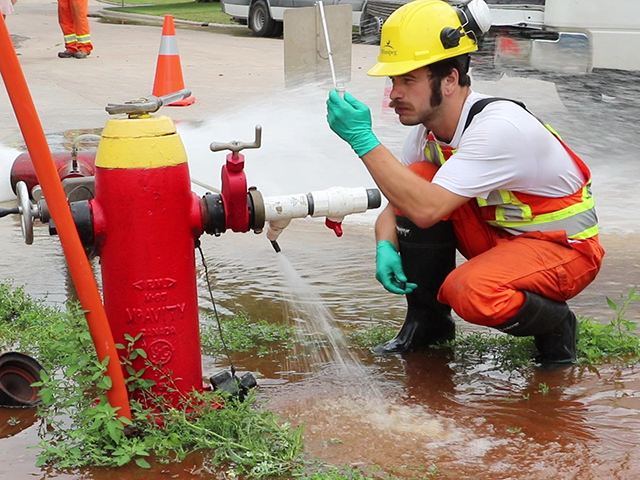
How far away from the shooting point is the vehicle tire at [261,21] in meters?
16.0

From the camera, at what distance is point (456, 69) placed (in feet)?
9.87

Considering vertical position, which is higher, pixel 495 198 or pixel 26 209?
pixel 26 209

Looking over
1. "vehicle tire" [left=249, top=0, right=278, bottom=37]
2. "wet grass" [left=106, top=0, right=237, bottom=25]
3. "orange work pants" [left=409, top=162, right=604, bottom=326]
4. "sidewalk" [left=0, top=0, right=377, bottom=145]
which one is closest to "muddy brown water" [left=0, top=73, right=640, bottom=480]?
"orange work pants" [left=409, top=162, right=604, bottom=326]

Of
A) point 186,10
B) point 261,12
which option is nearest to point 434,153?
point 261,12

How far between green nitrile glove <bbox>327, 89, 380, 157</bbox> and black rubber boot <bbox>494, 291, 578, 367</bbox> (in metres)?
0.72

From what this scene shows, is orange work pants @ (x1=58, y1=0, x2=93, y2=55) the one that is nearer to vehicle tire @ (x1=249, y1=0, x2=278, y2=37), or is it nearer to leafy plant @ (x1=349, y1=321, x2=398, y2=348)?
vehicle tire @ (x1=249, y1=0, x2=278, y2=37)

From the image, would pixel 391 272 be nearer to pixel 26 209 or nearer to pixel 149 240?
pixel 149 240

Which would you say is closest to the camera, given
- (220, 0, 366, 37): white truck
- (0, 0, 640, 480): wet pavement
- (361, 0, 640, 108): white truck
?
(0, 0, 640, 480): wet pavement

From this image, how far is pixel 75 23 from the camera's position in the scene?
12.4 meters

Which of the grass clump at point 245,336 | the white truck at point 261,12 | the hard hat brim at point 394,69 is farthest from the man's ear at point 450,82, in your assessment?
the white truck at point 261,12

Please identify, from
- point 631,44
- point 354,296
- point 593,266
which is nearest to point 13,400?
point 354,296

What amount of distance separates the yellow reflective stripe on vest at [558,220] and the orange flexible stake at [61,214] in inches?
56.0

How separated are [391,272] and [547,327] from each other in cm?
57

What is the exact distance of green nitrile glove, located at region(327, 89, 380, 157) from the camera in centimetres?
282
